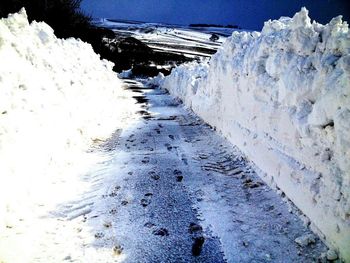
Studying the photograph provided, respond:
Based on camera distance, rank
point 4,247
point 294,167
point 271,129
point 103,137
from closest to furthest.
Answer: point 4,247 → point 294,167 → point 271,129 → point 103,137

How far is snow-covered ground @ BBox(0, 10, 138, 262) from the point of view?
325 cm

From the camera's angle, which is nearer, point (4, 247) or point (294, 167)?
point (4, 247)

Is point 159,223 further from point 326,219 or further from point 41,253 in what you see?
point 326,219

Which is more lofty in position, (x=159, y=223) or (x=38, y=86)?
(x=38, y=86)

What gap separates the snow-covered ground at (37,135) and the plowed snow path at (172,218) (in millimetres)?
130

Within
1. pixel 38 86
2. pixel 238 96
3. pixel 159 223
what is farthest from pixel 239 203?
pixel 38 86

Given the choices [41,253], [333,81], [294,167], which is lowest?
[41,253]

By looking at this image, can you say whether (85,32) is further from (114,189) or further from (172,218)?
(172,218)

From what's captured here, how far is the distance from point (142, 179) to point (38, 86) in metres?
2.42

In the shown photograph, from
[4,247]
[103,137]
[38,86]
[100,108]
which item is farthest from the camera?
[100,108]

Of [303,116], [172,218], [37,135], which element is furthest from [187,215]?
[37,135]

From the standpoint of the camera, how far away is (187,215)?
351 centimetres

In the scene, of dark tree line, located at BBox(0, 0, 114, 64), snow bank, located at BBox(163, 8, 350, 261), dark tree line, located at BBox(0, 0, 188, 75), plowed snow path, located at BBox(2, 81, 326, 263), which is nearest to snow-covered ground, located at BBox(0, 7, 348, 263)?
plowed snow path, located at BBox(2, 81, 326, 263)

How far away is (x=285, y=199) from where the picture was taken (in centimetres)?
370
